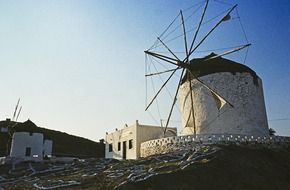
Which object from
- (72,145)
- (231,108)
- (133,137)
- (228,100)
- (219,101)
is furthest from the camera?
(72,145)

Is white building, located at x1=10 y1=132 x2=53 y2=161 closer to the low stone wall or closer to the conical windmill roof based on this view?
the low stone wall

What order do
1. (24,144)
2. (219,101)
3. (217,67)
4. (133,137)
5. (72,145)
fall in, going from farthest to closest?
(72,145) → (133,137) → (24,144) → (217,67) → (219,101)

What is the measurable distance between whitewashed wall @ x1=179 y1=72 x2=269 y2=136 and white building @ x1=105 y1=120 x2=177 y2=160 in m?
5.76

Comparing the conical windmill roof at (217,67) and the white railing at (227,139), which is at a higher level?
the conical windmill roof at (217,67)

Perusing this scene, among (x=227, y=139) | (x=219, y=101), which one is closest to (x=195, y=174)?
(x=227, y=139)

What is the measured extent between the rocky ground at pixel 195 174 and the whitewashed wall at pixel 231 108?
4243 mm

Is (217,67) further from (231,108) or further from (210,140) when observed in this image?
(210,140)

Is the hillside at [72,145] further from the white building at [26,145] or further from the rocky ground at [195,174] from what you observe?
the rocky ground at [195,174]

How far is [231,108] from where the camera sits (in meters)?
21.5

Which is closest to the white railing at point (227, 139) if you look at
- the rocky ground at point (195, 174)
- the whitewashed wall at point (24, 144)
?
the rocky ground at point (195, 174)

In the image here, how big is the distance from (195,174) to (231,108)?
35.3ft

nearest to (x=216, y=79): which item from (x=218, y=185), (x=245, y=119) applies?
(x=245, y=119)

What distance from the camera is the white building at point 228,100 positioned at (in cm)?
2133

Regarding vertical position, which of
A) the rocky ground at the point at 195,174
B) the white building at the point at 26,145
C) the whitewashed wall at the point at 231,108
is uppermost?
the whitewashed wall at the point at 231,108
